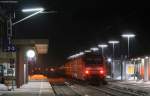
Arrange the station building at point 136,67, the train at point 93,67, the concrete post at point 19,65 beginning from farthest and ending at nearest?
1. the station building at point 136,67
2. the train at point 93,67
3. the concrete post at point 19,65

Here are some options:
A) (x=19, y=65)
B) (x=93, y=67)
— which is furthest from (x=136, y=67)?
(x=19, y=65)

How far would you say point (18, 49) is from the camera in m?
44.2

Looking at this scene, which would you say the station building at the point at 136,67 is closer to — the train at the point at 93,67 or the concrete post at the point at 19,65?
the train at the point at 93,67

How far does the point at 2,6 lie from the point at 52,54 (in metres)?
158

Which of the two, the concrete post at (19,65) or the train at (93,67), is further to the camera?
the train at (93,67)

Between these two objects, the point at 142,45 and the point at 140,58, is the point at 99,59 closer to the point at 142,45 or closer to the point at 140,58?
the point at 140,58

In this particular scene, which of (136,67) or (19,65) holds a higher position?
(19,65)

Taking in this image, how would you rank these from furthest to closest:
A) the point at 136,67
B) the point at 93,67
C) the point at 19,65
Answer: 1. the point at 136,67
2. the point at 93,67
3. the point at 19,65

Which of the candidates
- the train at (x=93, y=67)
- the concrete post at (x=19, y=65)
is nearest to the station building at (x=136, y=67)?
the train at (x=93, y=67)

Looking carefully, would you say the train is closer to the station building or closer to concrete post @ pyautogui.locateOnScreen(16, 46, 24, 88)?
the station building

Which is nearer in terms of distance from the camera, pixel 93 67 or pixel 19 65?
pixel 19 65

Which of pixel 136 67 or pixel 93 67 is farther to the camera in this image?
pixel 136 67

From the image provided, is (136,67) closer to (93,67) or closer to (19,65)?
(93,67)

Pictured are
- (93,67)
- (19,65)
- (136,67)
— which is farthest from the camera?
(136,67)
